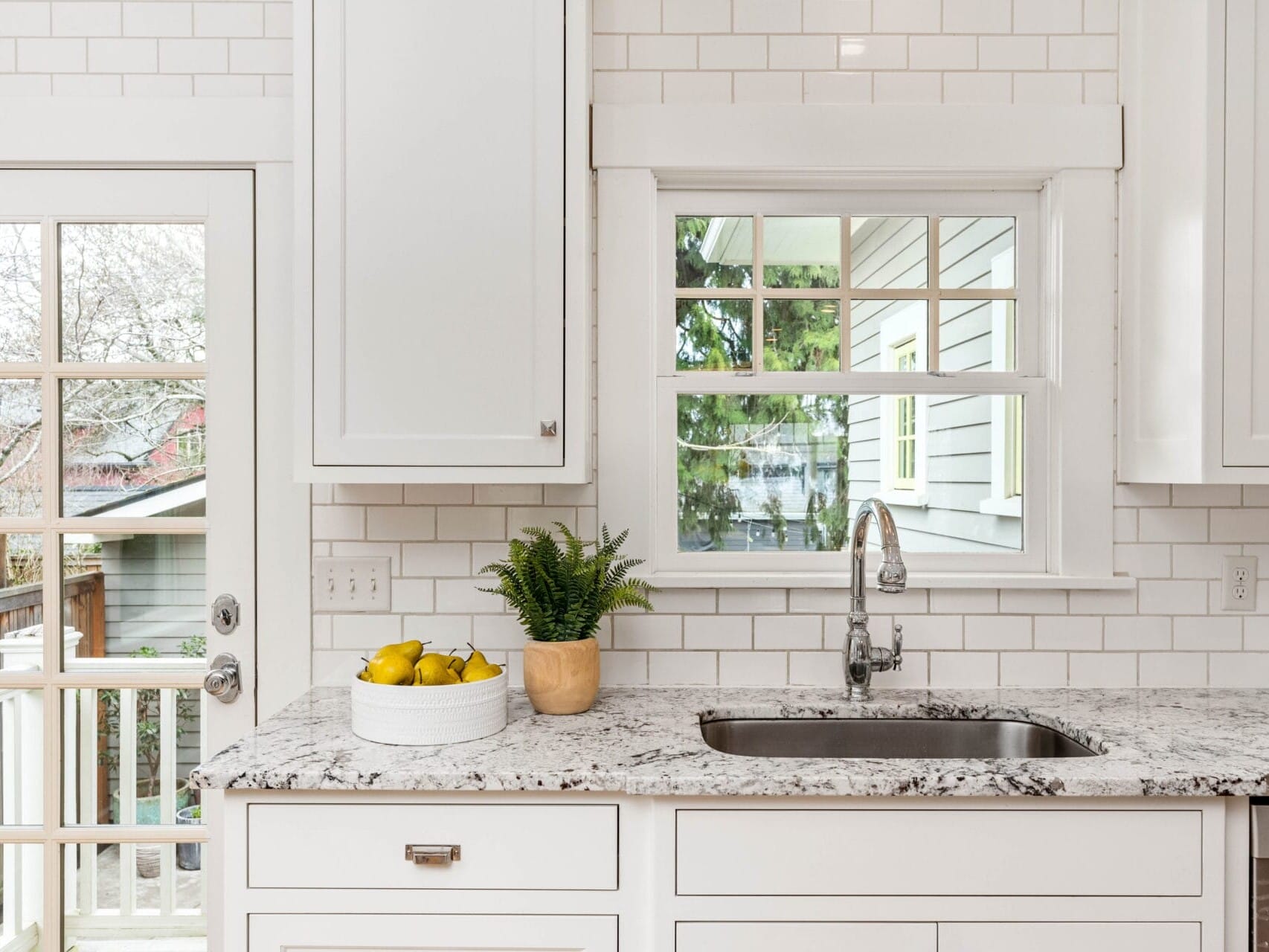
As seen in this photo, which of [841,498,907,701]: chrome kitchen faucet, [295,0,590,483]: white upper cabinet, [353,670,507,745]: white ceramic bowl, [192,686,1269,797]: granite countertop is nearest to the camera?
[192,686,1269,797]: granite countertop

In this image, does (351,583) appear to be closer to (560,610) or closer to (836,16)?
(560,610)

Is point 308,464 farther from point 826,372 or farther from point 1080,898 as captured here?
point 1080,898

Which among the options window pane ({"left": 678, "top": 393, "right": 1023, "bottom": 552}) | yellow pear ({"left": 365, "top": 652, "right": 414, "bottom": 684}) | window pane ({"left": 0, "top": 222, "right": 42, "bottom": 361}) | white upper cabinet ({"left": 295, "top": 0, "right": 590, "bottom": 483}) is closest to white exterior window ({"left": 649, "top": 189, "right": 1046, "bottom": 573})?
window pane ({"left": 678, "top": 393, "right": 1023, "bottom": 552})

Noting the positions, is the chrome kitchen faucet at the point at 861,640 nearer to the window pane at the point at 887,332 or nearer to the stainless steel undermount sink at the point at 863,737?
the stainless steel undermount sink at the point at 863,737

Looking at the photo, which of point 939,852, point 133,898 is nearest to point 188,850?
point 133,898

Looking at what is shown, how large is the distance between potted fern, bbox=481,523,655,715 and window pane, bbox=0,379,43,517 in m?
1.10

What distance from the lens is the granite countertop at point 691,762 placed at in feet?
4.49

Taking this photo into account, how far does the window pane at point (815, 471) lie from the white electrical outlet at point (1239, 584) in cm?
47

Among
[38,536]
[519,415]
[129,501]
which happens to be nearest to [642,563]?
[519,415]

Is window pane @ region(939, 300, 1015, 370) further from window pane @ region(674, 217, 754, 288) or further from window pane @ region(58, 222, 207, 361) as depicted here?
window pane @ region(58, 222, 207, 361)

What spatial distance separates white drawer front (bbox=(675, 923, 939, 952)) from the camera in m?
1.40

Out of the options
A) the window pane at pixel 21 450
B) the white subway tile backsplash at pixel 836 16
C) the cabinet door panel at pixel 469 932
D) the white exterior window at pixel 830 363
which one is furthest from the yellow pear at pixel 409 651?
the white subway tile backsplash at pixel 836 16

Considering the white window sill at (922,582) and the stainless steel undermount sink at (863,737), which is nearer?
the stainless steel undermount sink at (863,737)

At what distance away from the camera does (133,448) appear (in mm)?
1983
